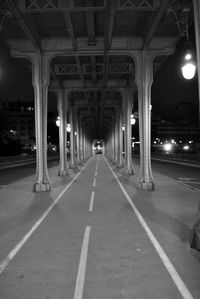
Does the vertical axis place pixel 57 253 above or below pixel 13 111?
below

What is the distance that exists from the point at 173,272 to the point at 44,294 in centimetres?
226

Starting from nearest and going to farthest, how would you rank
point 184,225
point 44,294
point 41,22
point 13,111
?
point 44,294, point 184,225, point 41,22, point 13,111

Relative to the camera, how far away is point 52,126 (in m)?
120

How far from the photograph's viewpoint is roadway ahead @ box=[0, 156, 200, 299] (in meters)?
5.62

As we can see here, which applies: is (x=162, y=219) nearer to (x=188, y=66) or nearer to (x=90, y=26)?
(x=188, y=66)

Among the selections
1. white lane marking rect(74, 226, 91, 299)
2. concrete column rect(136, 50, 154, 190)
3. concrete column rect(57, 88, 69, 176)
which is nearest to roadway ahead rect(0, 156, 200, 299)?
white lane marking rect(74, 226, 91, 299)

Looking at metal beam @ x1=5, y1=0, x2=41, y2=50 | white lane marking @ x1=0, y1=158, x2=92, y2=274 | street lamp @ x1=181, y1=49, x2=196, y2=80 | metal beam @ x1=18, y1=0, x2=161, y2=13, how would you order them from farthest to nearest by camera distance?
metal beam @ x1=18, y1=0, x2=161, y2=13 < metal beam @ x1=5, y1=0, x2=41, y2=50 < street lamp @ x1=181, y1=49, x2=196, y2=80 < white lane marking @ x1=0, y1=158, x2=92, y2=274

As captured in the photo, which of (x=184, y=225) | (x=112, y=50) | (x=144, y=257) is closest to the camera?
(x=144, y=257)

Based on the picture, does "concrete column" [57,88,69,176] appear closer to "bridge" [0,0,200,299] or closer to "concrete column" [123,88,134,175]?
"bridge" [0,0,200,299]

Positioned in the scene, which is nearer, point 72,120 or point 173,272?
point 173,272

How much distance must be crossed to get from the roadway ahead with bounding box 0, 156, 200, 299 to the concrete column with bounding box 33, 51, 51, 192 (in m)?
4.72

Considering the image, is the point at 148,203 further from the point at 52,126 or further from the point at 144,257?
the point at 52,126

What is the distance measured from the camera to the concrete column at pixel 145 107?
65.0ft

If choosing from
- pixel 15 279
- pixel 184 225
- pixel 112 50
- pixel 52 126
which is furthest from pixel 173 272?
pixel 52 126
